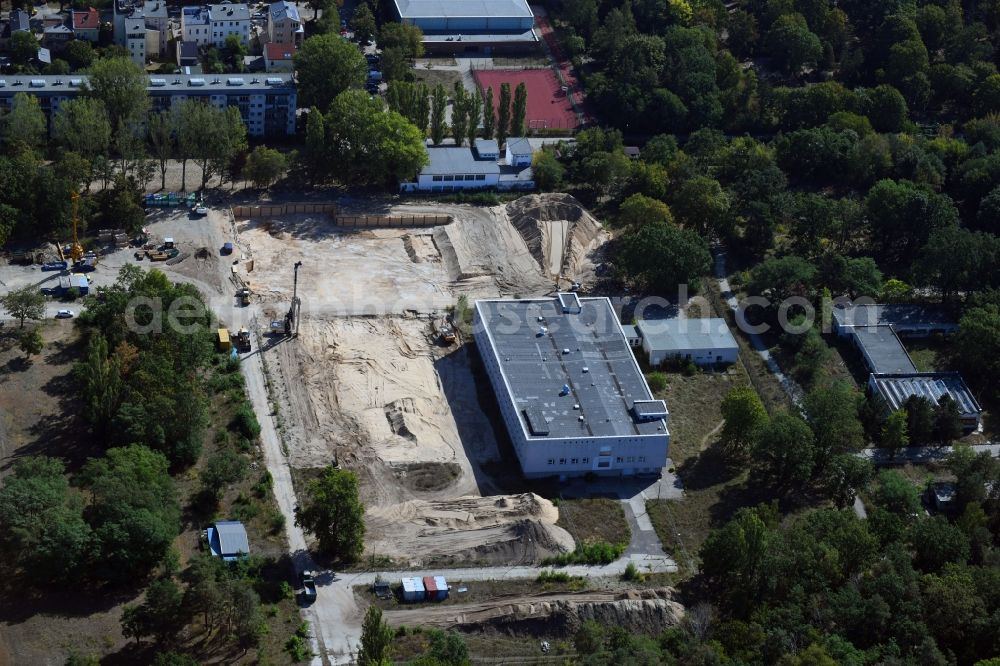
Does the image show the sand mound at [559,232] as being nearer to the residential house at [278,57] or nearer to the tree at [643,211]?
the tree at [643,211]

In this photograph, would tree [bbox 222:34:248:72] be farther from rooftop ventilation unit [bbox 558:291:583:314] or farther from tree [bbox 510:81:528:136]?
rooftop ventilation unit [bbox 558:291:583:314]

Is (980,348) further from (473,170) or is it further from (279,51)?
(279,51)

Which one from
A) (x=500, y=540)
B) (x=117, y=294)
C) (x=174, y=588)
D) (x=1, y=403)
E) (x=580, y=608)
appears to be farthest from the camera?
(x=117, y=294)

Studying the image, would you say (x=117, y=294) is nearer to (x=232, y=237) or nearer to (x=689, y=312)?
(x=232, y=237)

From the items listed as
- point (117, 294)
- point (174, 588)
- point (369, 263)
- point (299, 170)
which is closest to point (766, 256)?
point (369, 263)

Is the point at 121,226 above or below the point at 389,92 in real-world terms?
below

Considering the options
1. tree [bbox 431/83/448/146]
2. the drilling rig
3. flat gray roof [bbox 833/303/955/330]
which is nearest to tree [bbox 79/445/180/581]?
the drilling rig

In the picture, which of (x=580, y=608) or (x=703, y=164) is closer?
(x=580, y=608)
